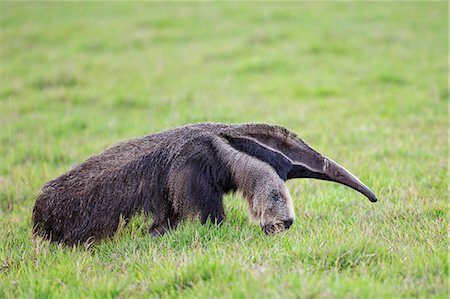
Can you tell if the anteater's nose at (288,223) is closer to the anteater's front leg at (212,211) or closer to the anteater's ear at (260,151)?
the anteater's ear at (260,151)

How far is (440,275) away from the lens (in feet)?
13.3

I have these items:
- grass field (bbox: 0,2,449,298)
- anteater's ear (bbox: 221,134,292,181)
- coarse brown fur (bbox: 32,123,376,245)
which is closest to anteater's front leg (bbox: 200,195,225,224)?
coarse brown fur (bbox: 32,123,376,245)

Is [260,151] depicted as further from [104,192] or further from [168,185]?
[104,192]

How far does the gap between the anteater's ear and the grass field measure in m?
0.57

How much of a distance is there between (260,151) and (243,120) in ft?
15.9

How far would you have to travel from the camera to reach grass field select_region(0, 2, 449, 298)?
4.20 m

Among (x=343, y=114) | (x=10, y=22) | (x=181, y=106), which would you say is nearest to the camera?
(x=343, y=114)

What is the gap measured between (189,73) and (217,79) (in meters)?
1.00

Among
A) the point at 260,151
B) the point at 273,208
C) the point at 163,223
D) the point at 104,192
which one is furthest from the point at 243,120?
the point at 104,192

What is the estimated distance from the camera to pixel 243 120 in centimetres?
1012

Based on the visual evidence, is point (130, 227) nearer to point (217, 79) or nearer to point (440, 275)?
point (440, 275)

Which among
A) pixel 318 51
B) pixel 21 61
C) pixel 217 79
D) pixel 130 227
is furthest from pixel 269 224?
pixel 21 61

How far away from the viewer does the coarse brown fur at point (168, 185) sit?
5035mm

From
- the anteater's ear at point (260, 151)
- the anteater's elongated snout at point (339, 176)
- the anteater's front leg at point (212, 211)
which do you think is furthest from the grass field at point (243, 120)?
the anteater's ear at point (260, 151)
